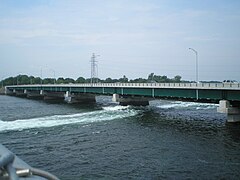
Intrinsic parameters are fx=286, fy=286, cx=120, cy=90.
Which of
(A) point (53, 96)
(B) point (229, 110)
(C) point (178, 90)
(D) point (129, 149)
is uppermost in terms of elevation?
(C) point (178, 90)

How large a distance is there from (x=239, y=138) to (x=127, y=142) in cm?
1286

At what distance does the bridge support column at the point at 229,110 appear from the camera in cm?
4366

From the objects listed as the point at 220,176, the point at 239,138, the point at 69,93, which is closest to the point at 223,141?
the point at 239,138

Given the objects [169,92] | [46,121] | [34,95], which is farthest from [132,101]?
[34,95]

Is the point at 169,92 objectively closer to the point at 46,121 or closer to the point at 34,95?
the point at 46,121

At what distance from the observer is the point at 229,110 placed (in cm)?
4369

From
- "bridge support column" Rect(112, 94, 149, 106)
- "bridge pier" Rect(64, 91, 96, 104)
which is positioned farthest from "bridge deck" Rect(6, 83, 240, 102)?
"bridge pier" Rect(64, 91, 96, 104)

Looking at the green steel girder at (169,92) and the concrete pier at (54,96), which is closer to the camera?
the green steel girder at (169,92)

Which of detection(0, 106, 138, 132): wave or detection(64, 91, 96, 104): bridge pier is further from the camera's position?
detection(64, 91, 96, 104): bridge pier

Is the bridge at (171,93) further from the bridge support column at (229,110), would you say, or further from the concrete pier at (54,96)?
the concrete pier at (54,96)

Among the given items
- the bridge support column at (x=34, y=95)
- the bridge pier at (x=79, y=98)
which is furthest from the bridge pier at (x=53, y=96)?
the bridge pier at (x=79, y=98)

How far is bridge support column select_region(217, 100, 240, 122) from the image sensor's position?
4366 cm

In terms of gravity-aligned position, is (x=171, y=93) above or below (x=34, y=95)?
above

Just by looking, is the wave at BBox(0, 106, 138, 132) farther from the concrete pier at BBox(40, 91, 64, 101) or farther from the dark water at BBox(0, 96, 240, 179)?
the concrete pier at BBox(40, 91, 64, 101)
